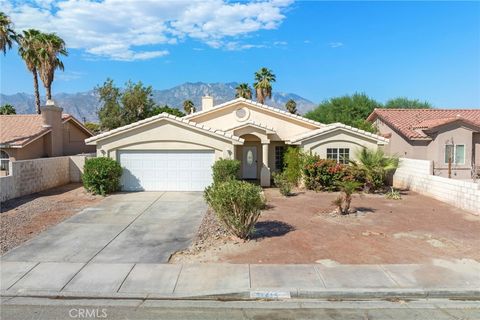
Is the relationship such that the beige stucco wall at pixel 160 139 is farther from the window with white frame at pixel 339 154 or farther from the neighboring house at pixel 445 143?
the neighboring house at pixel 445 143

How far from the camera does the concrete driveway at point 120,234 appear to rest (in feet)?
31.5

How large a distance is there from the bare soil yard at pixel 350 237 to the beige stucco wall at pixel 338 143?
581cm

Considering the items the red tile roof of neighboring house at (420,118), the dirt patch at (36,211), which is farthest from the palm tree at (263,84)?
the dirt patch at (36,211)

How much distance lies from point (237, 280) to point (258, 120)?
16783 mm

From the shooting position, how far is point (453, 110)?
2914 centimetres

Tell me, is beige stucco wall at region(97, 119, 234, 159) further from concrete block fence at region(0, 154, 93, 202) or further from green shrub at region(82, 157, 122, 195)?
concrete block fence at region(0, 154, 93, 202)

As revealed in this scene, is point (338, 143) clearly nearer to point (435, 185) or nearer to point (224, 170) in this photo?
point (435, 185)

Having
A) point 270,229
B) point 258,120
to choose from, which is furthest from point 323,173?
point 270,229

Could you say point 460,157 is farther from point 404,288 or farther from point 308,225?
point 404,288

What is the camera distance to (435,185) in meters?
17.5

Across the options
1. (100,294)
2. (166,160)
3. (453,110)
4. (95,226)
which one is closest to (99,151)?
(166,160)

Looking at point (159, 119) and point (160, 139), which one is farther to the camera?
point (160, 139)

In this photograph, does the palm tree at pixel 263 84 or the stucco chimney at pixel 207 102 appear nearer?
the stucco chimney at pixel 207 102

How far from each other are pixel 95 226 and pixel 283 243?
6117 mm
